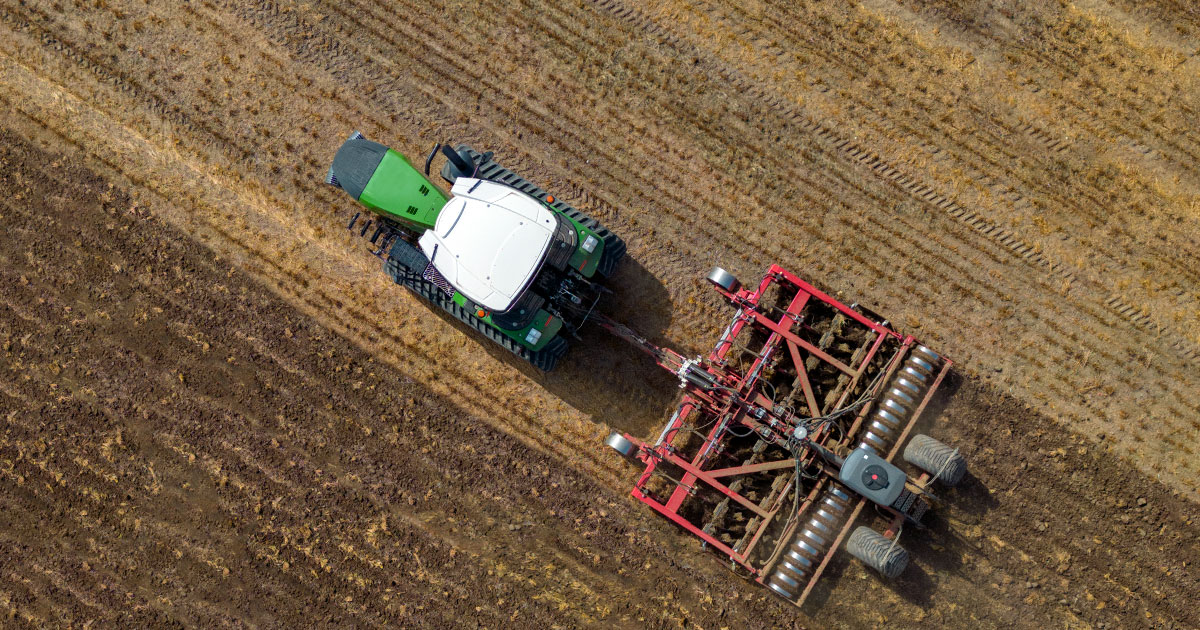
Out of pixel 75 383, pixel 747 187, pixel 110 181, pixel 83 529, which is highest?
pixel 747 187

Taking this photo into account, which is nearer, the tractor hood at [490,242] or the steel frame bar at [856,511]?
the tractor hood at [490,242]

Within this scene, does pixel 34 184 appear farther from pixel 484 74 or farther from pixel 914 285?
pixel 914 285

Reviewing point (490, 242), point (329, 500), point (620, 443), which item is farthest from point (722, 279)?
point (329, 500)

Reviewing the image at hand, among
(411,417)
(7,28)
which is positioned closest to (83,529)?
(411,417)

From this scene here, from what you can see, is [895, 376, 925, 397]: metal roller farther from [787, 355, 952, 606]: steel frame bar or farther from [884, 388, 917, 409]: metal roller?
[787, 355, 952, 606]: steel frame bar

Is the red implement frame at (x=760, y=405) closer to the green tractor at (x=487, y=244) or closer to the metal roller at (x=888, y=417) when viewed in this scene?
the metal roller at (x=888, y=417)

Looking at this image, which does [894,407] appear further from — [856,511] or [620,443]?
[620,443]

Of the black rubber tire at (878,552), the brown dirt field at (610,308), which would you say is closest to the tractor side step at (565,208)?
the brown dirt field at (610,308)
